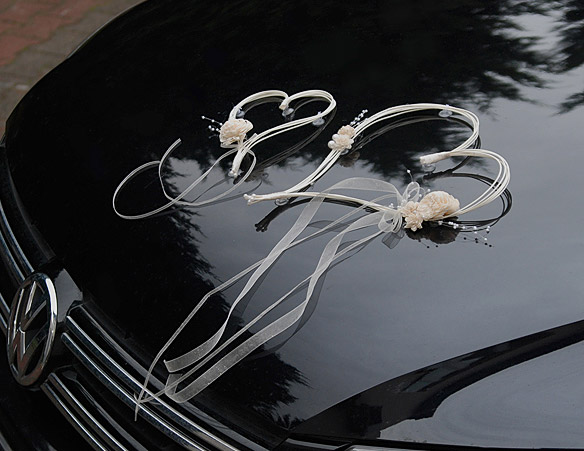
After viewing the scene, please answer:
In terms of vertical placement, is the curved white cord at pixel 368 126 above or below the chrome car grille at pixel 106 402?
above

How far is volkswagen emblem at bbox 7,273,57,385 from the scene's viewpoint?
1.42m

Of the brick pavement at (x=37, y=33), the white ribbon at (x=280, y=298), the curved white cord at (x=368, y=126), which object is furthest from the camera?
the brick pavement at (x=37, y=33)

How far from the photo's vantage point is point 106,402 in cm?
136

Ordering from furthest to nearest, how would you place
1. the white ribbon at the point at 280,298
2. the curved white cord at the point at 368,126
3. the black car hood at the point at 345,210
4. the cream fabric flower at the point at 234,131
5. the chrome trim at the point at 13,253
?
the chrome trim at the point at 13,253, the cream fabric flower at the point at 234,131, the curved white cord at the point at 368,126, the white ribbon at the point at 280,298, the black car hood at the point at 345,210

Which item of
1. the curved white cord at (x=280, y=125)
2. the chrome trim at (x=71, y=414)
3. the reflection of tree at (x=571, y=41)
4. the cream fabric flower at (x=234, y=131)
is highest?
the cream fabric flower at (x=234, y=131)

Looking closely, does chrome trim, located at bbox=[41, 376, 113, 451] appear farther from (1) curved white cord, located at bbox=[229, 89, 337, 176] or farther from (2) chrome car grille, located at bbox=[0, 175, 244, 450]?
(1) curved white cord, located at bbox=[229, 89, 337, 176]

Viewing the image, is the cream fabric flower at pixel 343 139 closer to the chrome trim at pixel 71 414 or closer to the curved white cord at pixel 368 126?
the curved white cord at pixel 368 126

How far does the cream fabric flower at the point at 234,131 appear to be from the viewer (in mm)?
1396

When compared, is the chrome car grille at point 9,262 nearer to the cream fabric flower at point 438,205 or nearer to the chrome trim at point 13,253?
the chrome trim at point 13,253

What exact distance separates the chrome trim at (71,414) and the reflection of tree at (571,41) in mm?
970

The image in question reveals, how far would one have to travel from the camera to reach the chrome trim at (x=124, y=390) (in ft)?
3.87

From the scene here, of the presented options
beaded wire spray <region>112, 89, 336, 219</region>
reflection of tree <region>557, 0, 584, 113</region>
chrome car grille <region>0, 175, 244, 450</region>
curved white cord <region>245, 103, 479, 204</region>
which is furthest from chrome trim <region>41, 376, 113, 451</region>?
reflection of tree <region>557, 0, 584, 113</region>

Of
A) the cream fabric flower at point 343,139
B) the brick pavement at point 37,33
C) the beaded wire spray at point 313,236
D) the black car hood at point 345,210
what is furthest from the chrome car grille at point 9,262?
the brick pavement at point 37,33

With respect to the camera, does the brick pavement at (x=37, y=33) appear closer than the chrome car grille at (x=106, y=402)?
No
